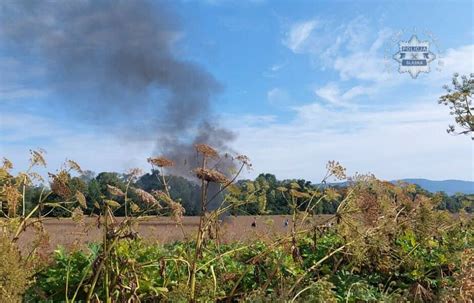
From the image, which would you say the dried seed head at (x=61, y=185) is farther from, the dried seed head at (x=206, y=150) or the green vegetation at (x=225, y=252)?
the dried seed head at (x=206, y=150)

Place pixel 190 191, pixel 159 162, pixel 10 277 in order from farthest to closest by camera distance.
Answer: pixel 190 191, pixel 159 162, pixel 10 277

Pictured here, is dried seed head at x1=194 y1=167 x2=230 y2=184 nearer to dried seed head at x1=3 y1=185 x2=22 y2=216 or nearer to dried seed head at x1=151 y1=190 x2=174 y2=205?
dried seed head at x1=151 y1=190 x2=174 y2=205

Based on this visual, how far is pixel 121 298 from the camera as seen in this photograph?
285 cm

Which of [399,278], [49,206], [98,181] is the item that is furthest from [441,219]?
[49,206]

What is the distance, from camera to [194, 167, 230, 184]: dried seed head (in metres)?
3.08

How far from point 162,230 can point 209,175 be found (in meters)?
2.03

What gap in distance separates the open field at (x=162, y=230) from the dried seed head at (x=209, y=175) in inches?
15.7

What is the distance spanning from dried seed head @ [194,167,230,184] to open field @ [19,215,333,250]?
1.31ft

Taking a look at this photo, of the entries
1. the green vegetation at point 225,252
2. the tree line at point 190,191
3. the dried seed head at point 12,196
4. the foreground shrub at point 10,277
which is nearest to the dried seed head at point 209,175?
the green vegetation at point 225,252

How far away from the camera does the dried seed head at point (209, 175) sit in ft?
10.1

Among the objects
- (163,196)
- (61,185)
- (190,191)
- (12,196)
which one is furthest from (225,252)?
(12,196)

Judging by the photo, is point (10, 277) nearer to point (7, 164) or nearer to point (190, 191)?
point (7, 164)

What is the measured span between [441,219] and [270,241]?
61.2 inches

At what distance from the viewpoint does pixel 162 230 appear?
4961 millimetres
